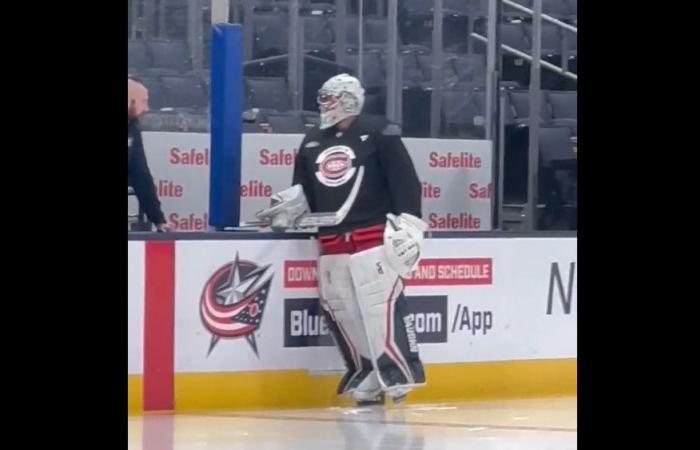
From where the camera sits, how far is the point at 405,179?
33.0ft

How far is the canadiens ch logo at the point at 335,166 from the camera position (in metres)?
10.2

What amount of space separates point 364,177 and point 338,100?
513 mm

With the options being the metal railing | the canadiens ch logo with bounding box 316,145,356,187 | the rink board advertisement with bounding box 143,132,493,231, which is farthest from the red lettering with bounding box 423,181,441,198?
the canadiens ch logo with bounding box 316,145,356,187

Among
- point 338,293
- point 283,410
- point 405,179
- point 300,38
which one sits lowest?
point 283,410

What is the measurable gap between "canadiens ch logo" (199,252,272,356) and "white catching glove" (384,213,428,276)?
0.74 meters

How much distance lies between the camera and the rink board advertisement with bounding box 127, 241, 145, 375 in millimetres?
9602

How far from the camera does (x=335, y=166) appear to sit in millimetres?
10188

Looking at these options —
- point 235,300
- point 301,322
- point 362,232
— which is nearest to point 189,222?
point 235,300

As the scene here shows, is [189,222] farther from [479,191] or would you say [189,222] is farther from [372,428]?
[372,428]

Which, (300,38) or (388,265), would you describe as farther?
(300,38)
